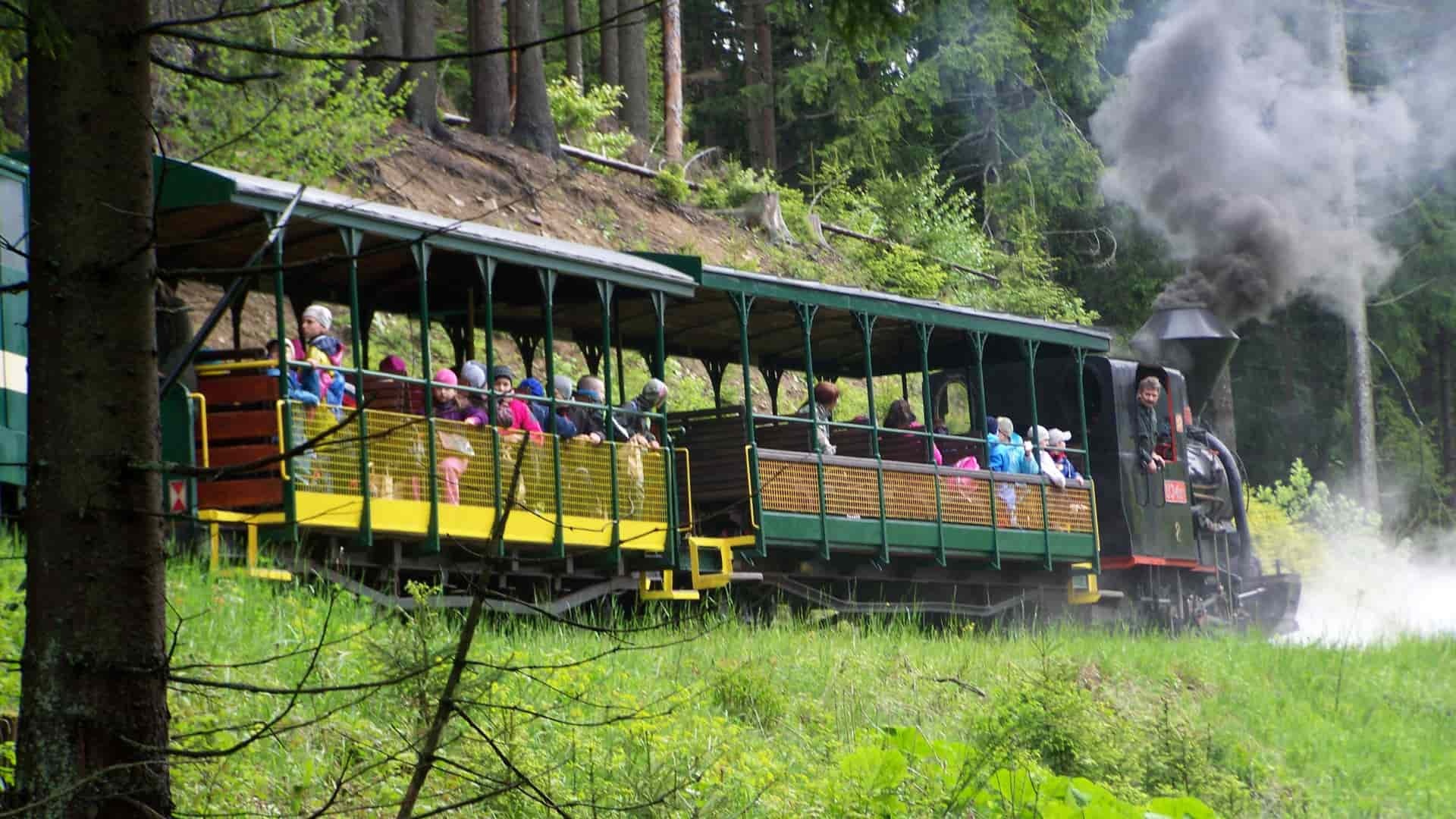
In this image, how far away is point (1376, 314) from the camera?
4172 cm

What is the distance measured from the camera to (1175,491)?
65.7 ft

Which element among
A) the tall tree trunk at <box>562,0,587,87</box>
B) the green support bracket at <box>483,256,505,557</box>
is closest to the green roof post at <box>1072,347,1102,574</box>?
the green support bracket at <box>483,256,505,557</box>

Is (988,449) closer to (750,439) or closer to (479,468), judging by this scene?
(750,439)

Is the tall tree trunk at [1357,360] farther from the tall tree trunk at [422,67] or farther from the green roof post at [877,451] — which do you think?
the green roof post at [877,451]

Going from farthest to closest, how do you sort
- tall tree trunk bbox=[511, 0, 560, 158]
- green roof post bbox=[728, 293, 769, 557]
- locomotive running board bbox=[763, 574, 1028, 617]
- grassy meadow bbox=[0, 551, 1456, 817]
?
tall tree trunk bbox=[511, 0, 560, 158] < locomotive running board bbox=[763, 574, 1028, 617] < green roof post bbox=[728, 293, 769, 557] < grassy meadow bbox=[0, 551, 1456, 817]

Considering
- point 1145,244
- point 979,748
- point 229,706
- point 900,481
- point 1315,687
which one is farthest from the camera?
point 1145,244

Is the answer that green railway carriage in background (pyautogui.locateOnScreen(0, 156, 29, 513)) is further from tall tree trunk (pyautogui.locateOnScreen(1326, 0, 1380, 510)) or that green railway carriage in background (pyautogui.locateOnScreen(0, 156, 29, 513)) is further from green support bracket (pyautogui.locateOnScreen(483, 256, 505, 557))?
tall tree trunk (pyautogui.locateOnScreen(1326, 0, 1380, 510))

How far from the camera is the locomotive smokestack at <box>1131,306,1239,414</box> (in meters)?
23.4

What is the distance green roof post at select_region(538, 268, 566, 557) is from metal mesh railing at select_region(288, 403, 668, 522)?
0.03m

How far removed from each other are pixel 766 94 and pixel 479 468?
28719 mm

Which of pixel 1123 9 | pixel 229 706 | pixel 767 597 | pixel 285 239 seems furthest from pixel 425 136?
pixel 229 706

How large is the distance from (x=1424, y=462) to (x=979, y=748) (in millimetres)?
36599

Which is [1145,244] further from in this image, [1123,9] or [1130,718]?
[1130,718]

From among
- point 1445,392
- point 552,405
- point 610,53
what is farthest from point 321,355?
point 1445,392
